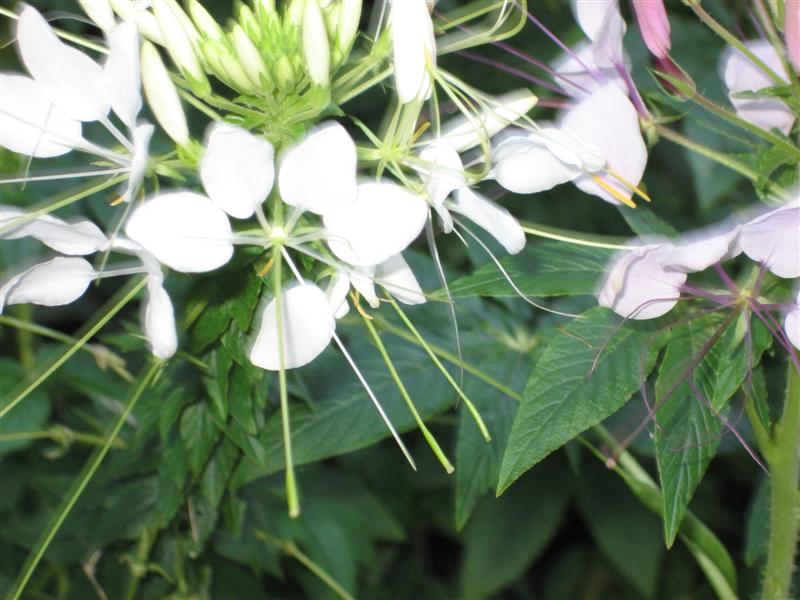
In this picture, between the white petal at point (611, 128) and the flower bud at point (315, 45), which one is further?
the white petal at point (611, 128)

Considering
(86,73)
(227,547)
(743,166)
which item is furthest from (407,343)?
(86,73)

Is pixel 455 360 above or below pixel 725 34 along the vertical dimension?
below

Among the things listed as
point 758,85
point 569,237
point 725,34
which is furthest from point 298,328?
point 758,85

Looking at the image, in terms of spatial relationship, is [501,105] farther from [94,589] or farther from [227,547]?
[94,589]

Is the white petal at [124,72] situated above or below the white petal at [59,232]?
above

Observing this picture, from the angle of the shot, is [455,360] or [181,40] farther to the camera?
[455,360]

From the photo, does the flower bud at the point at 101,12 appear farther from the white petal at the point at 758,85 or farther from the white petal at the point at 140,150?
the white petal at the point at 758,85

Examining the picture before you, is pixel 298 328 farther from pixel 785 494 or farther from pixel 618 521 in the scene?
pixel 618 521

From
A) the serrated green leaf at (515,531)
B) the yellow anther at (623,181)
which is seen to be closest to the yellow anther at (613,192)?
the yellow anther at (623,181)
